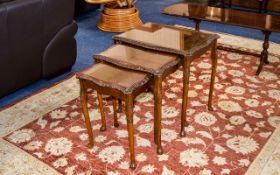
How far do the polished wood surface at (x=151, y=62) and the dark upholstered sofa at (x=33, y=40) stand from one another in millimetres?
817

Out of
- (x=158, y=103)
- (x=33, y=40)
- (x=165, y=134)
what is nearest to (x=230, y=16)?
(x=165, y=134)

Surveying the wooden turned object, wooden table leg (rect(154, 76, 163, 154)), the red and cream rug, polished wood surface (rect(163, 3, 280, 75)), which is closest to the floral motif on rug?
the red and cream rug

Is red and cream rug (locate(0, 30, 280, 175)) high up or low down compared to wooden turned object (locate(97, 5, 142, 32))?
down

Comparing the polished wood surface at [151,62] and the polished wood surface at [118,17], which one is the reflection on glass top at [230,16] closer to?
the polished wood surface at [118,17]

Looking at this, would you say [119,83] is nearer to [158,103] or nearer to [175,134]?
[158,103]

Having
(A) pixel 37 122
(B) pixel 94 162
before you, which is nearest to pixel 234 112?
(B) pixel 94 162

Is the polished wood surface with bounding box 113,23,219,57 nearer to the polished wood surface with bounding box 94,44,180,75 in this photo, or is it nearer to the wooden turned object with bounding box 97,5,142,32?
the polished wood surface with bounding box 94,44,180,75

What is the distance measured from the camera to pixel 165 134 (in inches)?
98.7

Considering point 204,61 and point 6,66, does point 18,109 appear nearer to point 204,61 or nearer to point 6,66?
point 6,66

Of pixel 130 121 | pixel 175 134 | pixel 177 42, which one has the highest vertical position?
pixel 177 42

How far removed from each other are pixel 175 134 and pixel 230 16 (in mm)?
1563

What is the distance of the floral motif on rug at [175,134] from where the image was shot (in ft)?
7.29

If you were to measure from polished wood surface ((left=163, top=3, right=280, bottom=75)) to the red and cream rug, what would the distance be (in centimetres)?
39

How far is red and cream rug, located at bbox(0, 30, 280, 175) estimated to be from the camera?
2.22 meters
